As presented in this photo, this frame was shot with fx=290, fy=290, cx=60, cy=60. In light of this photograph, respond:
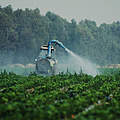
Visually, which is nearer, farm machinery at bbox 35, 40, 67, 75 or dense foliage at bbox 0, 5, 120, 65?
farm machinery at bbox 35, 40, 67, 75

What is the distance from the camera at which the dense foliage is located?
49.2 metres

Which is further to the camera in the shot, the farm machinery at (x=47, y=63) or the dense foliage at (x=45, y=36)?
the dense foliage at (x=45, y=36)

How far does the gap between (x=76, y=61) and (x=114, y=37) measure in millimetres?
41688

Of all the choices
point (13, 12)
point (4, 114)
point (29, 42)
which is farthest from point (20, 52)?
point (4, 114)

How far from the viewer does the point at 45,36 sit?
181 feet

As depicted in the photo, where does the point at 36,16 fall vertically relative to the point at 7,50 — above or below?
above

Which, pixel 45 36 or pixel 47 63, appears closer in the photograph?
pixel 47 63

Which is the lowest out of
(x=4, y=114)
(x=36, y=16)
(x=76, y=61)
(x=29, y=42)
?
(x=4, y=114)

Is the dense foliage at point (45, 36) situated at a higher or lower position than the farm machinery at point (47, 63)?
higher

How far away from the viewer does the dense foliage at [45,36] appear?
4916cm

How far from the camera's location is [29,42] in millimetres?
52000

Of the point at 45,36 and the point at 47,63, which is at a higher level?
the point at 45,36

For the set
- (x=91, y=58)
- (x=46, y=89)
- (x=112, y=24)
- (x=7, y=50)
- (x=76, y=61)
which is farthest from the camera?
(x=112, y=24)

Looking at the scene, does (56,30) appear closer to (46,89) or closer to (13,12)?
(13,12)
